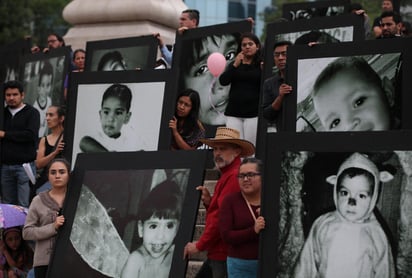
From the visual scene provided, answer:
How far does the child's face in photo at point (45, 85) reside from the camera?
15420 millimetres

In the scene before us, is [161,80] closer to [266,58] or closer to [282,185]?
Answer: [266,58]

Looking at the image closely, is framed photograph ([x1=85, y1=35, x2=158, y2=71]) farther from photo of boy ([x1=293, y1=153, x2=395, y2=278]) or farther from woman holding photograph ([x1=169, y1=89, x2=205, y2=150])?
photo of boy ([x1=293, y1=153, x2=395, y2=278])

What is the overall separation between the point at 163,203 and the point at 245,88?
3453 mm

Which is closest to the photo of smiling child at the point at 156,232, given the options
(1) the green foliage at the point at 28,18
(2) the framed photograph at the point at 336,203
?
(2) the framed photograph at the point at 336,203

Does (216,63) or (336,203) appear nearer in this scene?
(336,203)

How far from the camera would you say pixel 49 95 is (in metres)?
15.4

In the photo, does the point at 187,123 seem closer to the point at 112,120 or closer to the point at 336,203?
the point at 112,120

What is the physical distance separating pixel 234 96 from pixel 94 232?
11.2 feet

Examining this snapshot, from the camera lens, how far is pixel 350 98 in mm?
10648

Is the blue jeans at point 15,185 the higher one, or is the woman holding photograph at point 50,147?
the woman holding photograph at point 50,147

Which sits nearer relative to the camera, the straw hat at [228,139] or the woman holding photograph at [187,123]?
the straw hat at [228,139]

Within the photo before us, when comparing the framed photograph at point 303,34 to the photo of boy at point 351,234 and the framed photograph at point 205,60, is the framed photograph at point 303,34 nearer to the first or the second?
the framed photograph at point 205,60

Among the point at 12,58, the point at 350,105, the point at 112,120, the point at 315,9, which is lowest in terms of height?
the point at 350,105

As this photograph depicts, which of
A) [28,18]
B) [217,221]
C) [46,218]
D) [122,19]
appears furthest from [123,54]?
[28,18]
